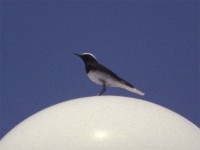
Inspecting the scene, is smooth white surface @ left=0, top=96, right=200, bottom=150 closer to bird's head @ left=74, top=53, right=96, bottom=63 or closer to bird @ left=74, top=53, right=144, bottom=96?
bird @ left=74, top=53, right=144, bottom=96

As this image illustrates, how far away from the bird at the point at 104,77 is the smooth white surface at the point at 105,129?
0.90 m

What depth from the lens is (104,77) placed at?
8.12 meters

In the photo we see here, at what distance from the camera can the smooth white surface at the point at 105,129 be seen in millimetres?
6121

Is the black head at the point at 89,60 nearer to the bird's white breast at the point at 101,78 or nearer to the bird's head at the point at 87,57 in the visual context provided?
the bird's head at the point at 87,57

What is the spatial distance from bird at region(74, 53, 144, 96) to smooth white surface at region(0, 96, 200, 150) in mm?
898

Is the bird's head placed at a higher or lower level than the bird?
higher

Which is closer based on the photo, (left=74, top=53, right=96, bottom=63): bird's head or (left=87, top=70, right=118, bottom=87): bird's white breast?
(left=87, top=70, right=118, bottom=87): bird's white breast

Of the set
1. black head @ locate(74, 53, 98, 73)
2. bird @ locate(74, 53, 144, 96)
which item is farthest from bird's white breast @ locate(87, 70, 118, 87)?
black head @ locate(74, 53, 98, 73)

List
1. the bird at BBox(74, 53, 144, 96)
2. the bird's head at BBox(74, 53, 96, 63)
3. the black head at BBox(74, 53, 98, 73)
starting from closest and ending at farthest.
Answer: the bird at BBox(74, 53, 144, 96) → the black head at BBox(74, 53, 98, 73) → the bird's head at BBox(74, 53, 96, 63)

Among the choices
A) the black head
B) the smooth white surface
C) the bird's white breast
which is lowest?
the smooth white surface

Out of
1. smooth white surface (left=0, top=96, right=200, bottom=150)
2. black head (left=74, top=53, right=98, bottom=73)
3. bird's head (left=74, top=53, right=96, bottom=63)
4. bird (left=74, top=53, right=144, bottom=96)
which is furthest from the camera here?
bird's head (left=74, top=53, right=96, bottom=63)

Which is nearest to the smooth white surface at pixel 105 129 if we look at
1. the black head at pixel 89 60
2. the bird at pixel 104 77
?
the bird at pixel 104 77

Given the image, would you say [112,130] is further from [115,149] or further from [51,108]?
[51,108]

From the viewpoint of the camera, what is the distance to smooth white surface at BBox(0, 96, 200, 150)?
612 centimetres
